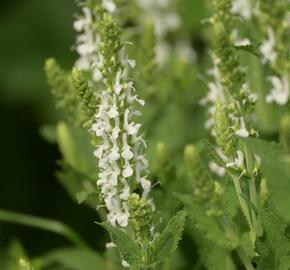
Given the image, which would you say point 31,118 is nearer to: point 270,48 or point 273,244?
point 270,48

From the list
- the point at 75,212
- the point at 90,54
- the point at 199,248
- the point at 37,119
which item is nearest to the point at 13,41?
the point at 37,119

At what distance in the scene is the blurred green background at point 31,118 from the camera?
82.2 inches

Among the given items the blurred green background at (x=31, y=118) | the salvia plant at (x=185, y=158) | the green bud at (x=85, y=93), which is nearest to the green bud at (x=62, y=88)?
the salvia plant at (x=185, y=158)

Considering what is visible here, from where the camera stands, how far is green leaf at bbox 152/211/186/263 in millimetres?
906

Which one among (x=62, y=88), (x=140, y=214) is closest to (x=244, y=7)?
(x=62, y=88)

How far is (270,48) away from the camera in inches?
44.1

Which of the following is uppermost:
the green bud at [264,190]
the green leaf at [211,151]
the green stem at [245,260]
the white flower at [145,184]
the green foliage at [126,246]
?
the green leaf at [211,151]

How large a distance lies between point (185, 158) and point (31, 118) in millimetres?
1511

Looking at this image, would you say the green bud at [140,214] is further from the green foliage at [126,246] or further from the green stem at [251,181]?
the green stem at [251,181]

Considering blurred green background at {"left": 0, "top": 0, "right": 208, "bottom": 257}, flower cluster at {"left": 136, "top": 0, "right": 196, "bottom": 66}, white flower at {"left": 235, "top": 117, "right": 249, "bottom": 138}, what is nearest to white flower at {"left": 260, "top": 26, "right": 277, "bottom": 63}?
white flower at {"left": 235, "top": 117, "right": 249, "bottom": 138}

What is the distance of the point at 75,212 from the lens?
6.86ft

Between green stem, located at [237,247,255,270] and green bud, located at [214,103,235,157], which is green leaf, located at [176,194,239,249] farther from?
green bud, located at [214,103,235,157]

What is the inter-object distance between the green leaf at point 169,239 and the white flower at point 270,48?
1.02ft

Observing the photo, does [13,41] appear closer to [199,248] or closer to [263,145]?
[199,248]
